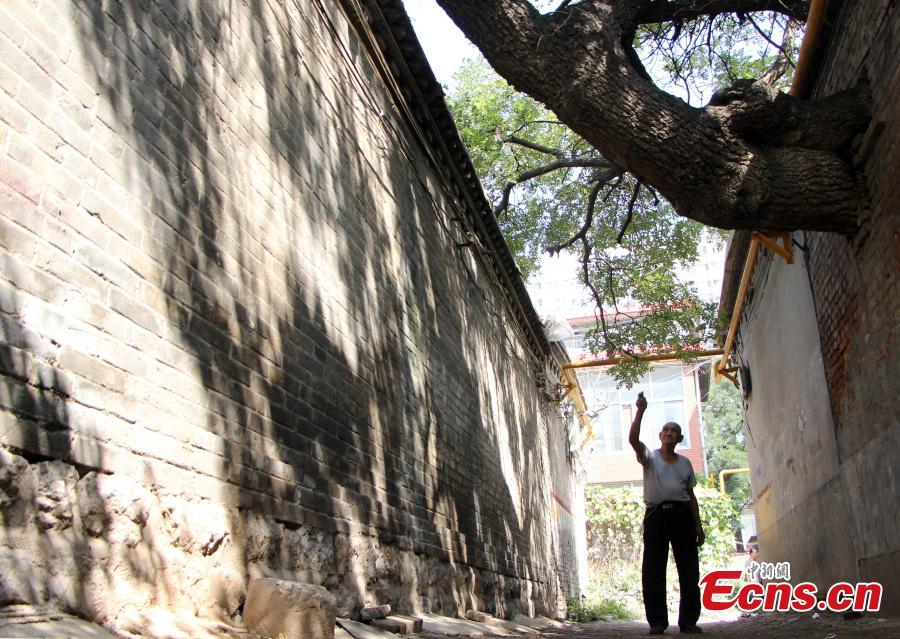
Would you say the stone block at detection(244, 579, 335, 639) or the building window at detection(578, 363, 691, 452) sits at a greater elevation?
the building window at detection(578, 363, 691, 452)

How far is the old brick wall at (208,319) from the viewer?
2.70 metres

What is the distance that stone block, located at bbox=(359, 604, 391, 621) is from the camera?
15.9ft

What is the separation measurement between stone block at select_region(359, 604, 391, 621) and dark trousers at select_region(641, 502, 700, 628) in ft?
8.26

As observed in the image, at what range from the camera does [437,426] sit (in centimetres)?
728

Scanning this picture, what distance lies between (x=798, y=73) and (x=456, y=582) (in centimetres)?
526

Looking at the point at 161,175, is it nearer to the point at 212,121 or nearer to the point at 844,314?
the point at 212,121

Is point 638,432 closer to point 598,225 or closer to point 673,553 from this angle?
point 673,553

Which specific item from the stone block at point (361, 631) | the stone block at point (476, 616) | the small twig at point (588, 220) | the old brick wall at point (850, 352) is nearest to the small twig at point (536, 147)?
the small twig at point (588, 220)

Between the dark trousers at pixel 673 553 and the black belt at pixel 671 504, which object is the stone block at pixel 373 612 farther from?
the black belt at pixel 671 504

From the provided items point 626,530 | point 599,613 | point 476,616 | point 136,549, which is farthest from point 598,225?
point 626,530

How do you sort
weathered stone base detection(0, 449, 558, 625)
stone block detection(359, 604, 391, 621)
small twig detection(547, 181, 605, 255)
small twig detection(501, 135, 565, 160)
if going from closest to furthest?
weathered stone base detection(0, 449, 558, 625) < stone block detection(359, 604, 391, 621) < small twig detection(547, 181, 605, 255) < small twig detection(501, 135, 565, 160)

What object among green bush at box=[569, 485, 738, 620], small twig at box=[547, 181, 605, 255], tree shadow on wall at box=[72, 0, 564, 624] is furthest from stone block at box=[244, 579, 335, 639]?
green bush at box=[569, 485, 738, 620]

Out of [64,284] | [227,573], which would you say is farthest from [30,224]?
→ [227,573]

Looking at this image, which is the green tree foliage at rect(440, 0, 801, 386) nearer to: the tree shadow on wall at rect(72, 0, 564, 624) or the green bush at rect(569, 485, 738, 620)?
the tree shadow on wall at rect(72, 0, 564, 624)
